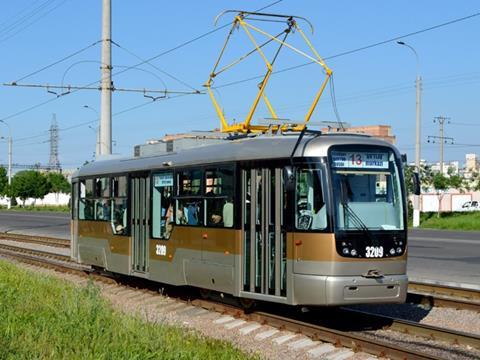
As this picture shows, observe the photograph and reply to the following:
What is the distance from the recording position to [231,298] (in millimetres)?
13422

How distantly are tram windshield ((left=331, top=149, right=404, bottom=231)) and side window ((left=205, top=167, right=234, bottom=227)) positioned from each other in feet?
6.75

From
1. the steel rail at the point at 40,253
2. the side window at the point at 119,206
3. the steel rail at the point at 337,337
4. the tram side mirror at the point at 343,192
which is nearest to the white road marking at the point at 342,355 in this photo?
the steel rail at the point at 337,337

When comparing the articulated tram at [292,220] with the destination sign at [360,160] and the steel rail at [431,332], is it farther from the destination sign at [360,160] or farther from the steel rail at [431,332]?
the steel rail at [431,332]

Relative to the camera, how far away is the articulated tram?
11078 mm

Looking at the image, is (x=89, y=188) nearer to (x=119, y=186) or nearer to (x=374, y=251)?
(x=119, y=186)

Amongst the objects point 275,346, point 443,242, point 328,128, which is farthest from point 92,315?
point 443,242

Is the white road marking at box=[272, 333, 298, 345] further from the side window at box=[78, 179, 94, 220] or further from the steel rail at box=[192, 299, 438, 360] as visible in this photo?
the side window at box=[78, 179, 94, 220]

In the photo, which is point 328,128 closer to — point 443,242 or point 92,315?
point 92,315

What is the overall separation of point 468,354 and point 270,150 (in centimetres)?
409

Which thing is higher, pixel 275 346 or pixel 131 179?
pixel 131 179

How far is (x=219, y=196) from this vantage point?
12984 mm

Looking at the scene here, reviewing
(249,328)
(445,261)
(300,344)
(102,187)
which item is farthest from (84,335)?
(445,261)

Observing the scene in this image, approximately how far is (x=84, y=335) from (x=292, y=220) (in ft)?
12.3

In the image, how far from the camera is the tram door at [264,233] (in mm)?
11578
